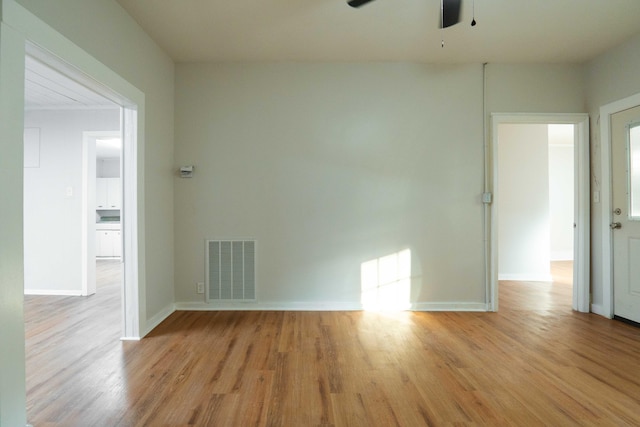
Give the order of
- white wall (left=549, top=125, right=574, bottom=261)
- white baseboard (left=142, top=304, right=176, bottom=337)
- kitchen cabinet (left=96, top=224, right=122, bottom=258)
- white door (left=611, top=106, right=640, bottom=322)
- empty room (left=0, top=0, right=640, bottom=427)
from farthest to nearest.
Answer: kitchen cabinet (left=96, top=224, right=122, bottom=258) < white wall (left=549, top=125, right=574, bottom=261) < white door (left=611, top=106, right=640, bottom=322) < white baseboard (left=142, top=304, right=176, bottom=337) < empty room (left=0, top=0, right=640, bottom=427)

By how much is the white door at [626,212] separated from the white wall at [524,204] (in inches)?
76.7

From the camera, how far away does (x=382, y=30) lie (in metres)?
2.98

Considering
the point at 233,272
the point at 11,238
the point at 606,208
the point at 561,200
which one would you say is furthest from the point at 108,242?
the point at 561,200

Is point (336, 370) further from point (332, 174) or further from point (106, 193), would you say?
point (106, 193)

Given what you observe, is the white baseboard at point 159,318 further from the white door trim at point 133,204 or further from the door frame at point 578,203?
the door frame at point 578,203

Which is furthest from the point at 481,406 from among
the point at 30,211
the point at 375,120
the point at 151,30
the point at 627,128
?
the point at 30,211

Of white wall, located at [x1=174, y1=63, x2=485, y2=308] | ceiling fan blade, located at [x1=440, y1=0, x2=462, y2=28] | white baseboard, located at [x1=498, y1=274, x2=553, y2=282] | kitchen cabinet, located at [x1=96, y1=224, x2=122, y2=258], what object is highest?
ceiling fan blade, located at [x1=440, y1=0, x2=462, y2=28]

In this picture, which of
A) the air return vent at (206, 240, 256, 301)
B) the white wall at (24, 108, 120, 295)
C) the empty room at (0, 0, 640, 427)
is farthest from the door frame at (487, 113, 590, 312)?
the white wall at (24, 108, 120, 295)

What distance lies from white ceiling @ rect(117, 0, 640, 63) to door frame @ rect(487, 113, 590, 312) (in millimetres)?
619

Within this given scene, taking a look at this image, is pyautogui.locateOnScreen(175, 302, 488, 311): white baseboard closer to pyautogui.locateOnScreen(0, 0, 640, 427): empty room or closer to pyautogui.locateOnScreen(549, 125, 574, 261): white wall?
pyautogui.locateOnScreen(0, 0, 640, 427): empty room

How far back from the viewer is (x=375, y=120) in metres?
3.63

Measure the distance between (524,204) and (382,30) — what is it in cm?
393

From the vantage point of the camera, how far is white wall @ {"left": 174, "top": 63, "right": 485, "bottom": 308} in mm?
3615

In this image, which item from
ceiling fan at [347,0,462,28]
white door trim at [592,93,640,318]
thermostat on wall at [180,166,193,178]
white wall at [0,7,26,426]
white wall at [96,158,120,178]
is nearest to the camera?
white wall at [0,7,26,426]
